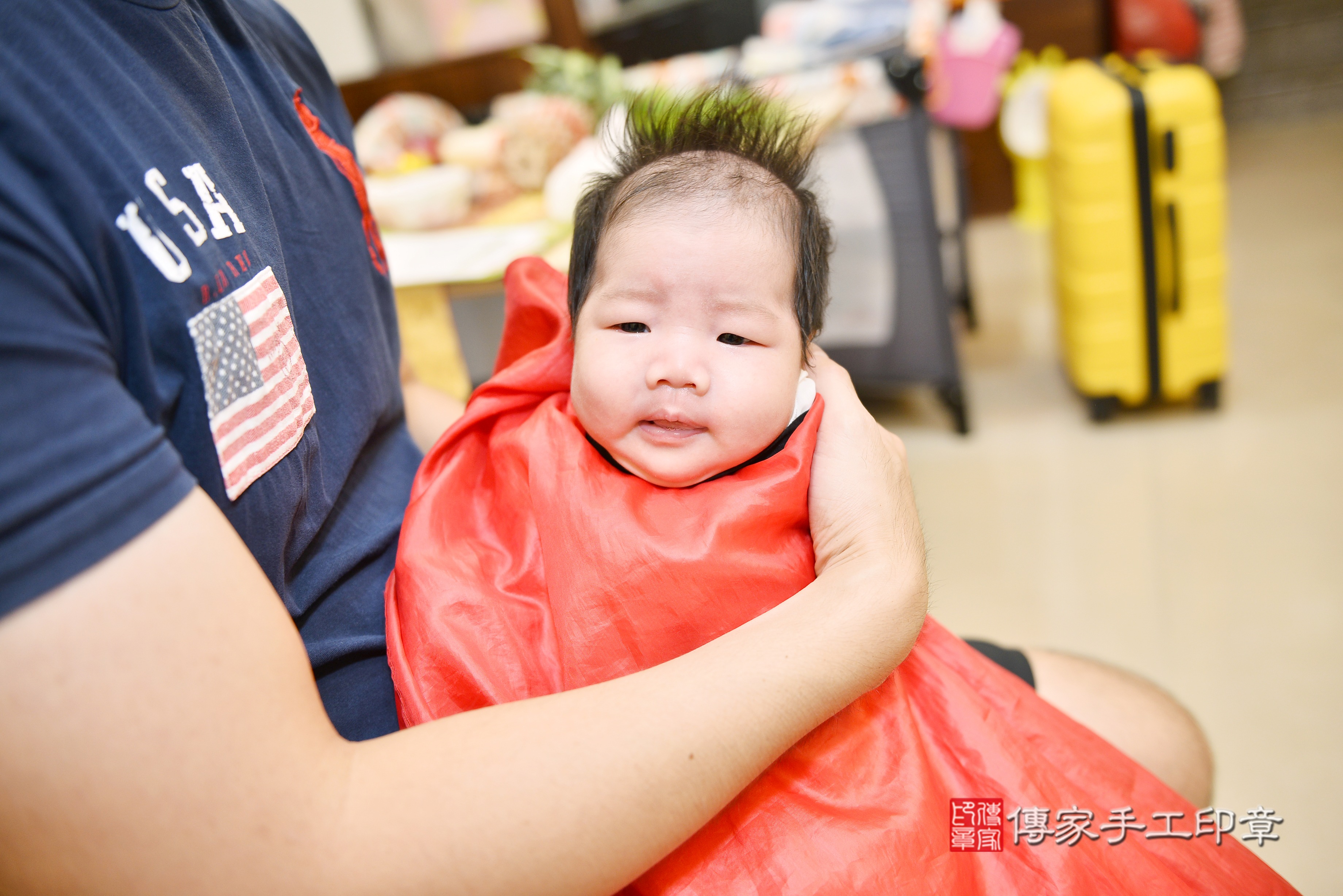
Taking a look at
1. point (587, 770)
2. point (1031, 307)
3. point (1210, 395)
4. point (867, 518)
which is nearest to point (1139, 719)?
point (867, 518)

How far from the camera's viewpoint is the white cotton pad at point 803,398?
0.82m

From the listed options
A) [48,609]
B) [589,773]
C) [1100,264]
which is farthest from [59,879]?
[1100,264]

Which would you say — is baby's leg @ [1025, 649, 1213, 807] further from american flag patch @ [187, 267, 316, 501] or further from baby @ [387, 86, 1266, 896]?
american flag patch @ [187, 267, 316, 501]

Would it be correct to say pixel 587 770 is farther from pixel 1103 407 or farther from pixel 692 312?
pixel 1103 407

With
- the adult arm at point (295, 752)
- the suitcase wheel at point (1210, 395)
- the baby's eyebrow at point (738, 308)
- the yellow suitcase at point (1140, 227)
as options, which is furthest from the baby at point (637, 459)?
the suitcase wheel at point (1210, 395)

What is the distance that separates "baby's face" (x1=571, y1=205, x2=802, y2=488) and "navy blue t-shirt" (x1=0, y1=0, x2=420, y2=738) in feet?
0.73

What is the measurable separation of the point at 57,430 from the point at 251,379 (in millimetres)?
183

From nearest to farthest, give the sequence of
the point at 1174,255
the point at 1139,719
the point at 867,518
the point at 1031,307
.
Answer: the point at 867,518 < the point at 1139,719 < the point at 1174,255 < the point at 1031,307

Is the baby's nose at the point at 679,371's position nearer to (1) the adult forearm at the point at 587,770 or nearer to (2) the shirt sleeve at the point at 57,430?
(1) the adult forearm at the point at 587,770

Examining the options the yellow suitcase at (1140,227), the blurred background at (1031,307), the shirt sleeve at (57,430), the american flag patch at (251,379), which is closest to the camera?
the shirt sleeve at (57,430)

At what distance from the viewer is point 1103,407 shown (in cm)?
238

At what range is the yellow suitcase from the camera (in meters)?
2.07

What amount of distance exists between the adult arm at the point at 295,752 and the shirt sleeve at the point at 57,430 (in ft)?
0.05

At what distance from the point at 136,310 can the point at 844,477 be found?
1.74 ft
